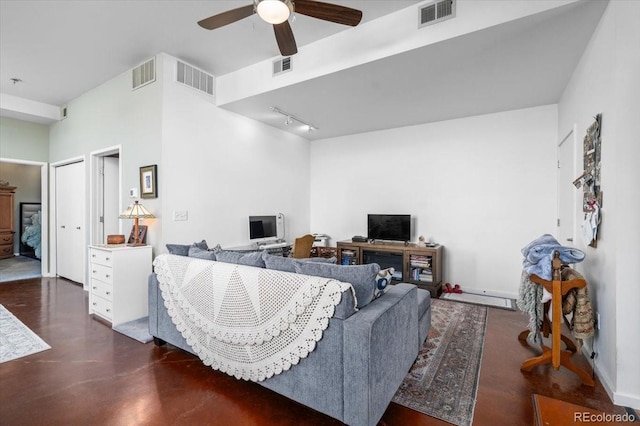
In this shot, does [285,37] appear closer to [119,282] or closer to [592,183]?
[592,183]

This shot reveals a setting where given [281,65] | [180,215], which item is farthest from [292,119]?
[180,215]

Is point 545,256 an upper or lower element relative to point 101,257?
upper

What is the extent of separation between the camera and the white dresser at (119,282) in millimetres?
3150

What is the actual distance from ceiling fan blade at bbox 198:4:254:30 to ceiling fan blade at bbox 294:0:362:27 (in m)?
0.34

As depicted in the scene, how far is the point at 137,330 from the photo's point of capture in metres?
3.01

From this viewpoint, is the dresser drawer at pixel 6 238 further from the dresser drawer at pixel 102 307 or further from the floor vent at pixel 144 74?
the floor vent at pixel 144 74

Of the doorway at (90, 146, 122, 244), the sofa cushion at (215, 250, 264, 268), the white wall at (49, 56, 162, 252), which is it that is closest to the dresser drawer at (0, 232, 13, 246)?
the white wall at (49, 56, 162, 252)

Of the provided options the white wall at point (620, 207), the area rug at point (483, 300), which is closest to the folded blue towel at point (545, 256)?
the white wall at point (620, 207)

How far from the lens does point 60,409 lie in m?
1.84

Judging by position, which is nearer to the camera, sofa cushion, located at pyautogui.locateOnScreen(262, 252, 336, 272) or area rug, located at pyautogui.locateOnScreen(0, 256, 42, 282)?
sofa cushion, located at pyautogui.locateOnScreen(262, 252, 336, 272)

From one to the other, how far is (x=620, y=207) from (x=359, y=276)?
5.73 ft

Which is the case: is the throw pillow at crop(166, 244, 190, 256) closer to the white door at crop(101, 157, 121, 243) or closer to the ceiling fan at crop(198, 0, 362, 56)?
the ceiling fan at crop(198, 0, 362, 56)

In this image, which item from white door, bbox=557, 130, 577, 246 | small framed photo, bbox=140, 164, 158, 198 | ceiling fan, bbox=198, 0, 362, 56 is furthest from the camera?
small framed photo, bbox=140, 164, 158, 198

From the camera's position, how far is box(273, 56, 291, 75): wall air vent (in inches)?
132
